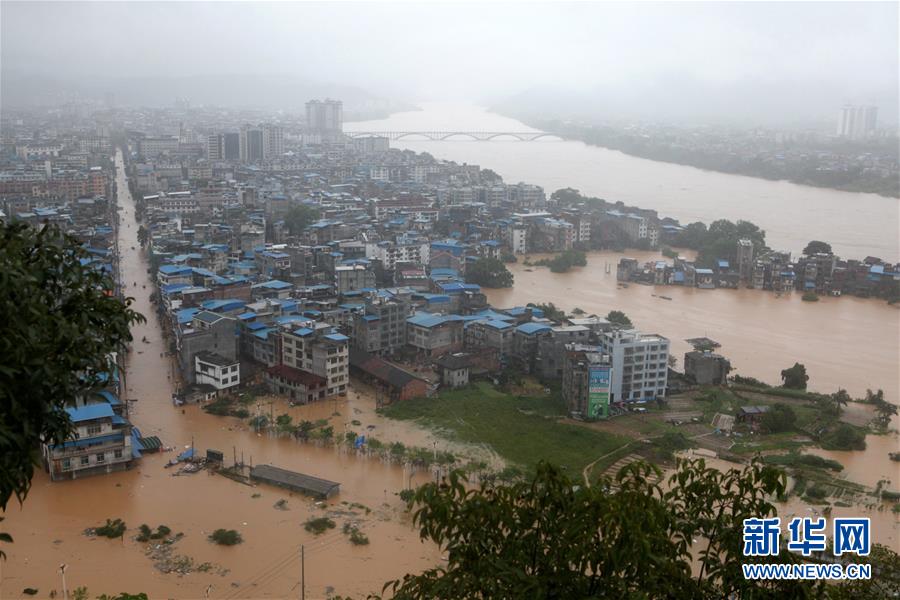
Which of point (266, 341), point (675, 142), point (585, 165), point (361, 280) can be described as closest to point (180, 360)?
point (266, 341)

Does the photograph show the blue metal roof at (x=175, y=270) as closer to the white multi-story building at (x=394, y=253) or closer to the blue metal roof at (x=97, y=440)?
the white multi-story building at (x=394, y=253)

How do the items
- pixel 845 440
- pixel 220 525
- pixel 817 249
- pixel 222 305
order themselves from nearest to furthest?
pixel 220 525 → pixel 845 440 → pixel 222 305 → pixel 817 249

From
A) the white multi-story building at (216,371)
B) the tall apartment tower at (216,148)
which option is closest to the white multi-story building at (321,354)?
the white multi-story building at (216,371)

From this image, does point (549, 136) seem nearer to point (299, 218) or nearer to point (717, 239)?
point (717, 239)

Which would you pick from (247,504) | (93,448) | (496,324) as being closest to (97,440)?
(93,448)

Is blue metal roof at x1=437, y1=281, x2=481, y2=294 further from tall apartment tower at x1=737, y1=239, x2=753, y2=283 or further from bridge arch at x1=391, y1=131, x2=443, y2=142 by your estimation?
bridge arch at x1=391, y1=131, x2=443, y2=142

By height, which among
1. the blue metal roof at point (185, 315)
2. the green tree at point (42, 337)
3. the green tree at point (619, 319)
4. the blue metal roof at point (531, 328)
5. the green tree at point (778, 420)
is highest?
the green tree at point (42, 337)
